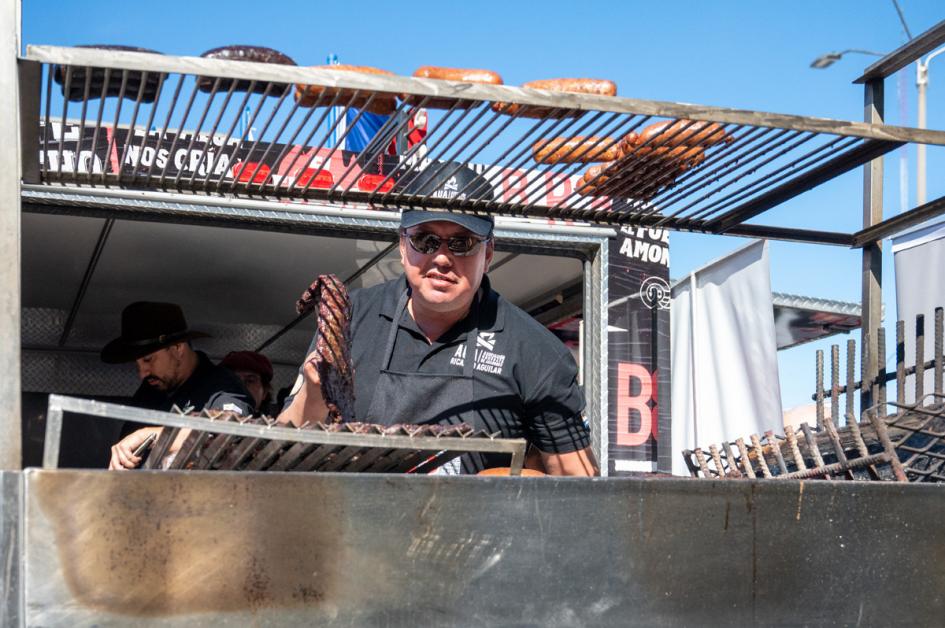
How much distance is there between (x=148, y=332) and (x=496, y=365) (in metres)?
2.63

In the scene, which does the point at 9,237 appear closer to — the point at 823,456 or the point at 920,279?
the point at 823,456

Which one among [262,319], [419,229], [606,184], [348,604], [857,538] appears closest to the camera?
[348,604]

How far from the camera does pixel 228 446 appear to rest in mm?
1499

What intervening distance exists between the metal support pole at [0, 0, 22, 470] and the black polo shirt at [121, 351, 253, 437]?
2.64 m

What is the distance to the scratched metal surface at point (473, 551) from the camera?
124cm

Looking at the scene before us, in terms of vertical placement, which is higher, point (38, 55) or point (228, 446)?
point (38, 55)

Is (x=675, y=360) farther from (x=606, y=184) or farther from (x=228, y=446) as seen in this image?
(x=228, y=446)

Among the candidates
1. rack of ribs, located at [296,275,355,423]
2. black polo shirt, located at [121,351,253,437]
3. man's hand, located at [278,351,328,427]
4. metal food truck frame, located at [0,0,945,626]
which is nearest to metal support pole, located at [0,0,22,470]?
metal food truck frame, located at [0,0,945,626]

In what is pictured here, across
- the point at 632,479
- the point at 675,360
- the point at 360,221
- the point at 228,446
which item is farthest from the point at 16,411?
the point at 675,360

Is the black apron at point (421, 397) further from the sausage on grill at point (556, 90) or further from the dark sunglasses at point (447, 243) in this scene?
the sausage on grill at point (556, 90)

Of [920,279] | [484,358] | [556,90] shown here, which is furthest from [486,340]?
[920,279]

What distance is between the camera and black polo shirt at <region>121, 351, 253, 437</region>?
416 cm

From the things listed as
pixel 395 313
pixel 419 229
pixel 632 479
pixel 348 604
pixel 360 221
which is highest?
pixel 360 221

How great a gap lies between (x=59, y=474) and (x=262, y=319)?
5.29 meters
